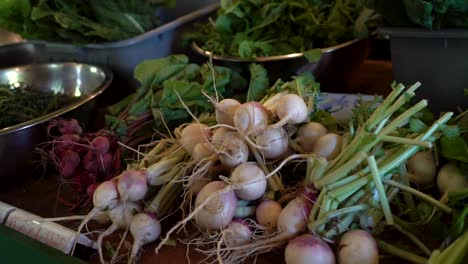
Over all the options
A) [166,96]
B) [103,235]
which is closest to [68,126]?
[166,96]

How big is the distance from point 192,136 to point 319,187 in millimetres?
273

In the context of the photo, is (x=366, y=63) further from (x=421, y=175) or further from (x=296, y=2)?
(x=421, y=175)

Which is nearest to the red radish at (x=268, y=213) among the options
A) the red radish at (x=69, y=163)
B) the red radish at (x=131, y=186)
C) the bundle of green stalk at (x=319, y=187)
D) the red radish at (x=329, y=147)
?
the bundle of green stalk at (x=319, y=187)

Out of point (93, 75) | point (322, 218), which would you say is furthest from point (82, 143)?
point (322, 218)

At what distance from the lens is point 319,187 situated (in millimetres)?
699

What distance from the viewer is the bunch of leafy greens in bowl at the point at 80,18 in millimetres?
1422

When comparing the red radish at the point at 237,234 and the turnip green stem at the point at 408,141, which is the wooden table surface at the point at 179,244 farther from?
the turnip green stem at the point at 408,141

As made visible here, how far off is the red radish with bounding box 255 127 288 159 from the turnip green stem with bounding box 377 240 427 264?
22 cm

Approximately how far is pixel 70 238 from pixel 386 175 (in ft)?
1.78

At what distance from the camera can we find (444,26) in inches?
35.4

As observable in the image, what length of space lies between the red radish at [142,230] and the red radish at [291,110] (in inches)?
10.7

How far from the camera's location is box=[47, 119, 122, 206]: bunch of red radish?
0.93 meters

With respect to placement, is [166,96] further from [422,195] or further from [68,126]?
[422,195]

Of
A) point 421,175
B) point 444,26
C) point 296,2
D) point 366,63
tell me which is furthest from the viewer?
point 366,63
